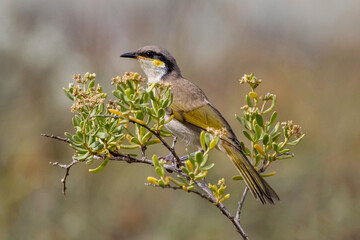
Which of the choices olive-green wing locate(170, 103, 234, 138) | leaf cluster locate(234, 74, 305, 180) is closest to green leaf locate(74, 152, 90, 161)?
leaf cluster locate(234, 74, 305, 180)

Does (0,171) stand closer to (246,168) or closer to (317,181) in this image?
(246,168)

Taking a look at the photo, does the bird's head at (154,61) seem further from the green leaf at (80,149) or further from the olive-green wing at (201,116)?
the green leaf at (80,149)

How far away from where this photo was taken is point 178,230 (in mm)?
4523

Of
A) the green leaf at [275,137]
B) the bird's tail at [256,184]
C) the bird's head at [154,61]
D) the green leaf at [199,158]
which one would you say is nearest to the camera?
the green leaf at [199,158]

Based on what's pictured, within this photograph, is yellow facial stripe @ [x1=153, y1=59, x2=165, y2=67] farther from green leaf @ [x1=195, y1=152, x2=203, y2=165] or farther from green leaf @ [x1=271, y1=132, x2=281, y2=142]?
green leaf @ [x1=195, y1=152, x2=203, y2=165]

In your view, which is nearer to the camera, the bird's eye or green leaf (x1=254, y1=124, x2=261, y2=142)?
green leaf (x1=254, y1=124, x2=261, y2=142)

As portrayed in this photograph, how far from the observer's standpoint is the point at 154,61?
421cm

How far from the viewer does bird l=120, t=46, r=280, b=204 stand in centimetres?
265

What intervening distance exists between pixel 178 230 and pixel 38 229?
126cm

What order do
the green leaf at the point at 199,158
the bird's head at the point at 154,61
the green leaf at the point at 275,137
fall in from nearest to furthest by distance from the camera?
the green leaf at the point at 199,158 → the green leaf at the point at 275,137 → the bird's head at the point at 154,61

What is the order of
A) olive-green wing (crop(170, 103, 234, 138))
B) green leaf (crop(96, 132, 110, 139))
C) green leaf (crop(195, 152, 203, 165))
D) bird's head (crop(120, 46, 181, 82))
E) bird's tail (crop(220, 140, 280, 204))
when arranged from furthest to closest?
1. bird's head (crop(120, 46, 181, 82))
2. olive-green wing (crop(170, 103, 234, 138))
3. bird's tail (crop(220, 140, 280, 204))
4. green leaf (crop(96, 132, 110, 139))
5. green leaf (crop(195, 152, 203, 165))

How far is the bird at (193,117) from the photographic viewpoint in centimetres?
265

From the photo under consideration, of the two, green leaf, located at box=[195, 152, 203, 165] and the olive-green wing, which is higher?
green leaf, located at box=[195, 152, 203, 165]

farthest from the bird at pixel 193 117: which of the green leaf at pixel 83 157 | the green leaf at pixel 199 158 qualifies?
the green leaf at pixel 83 157
